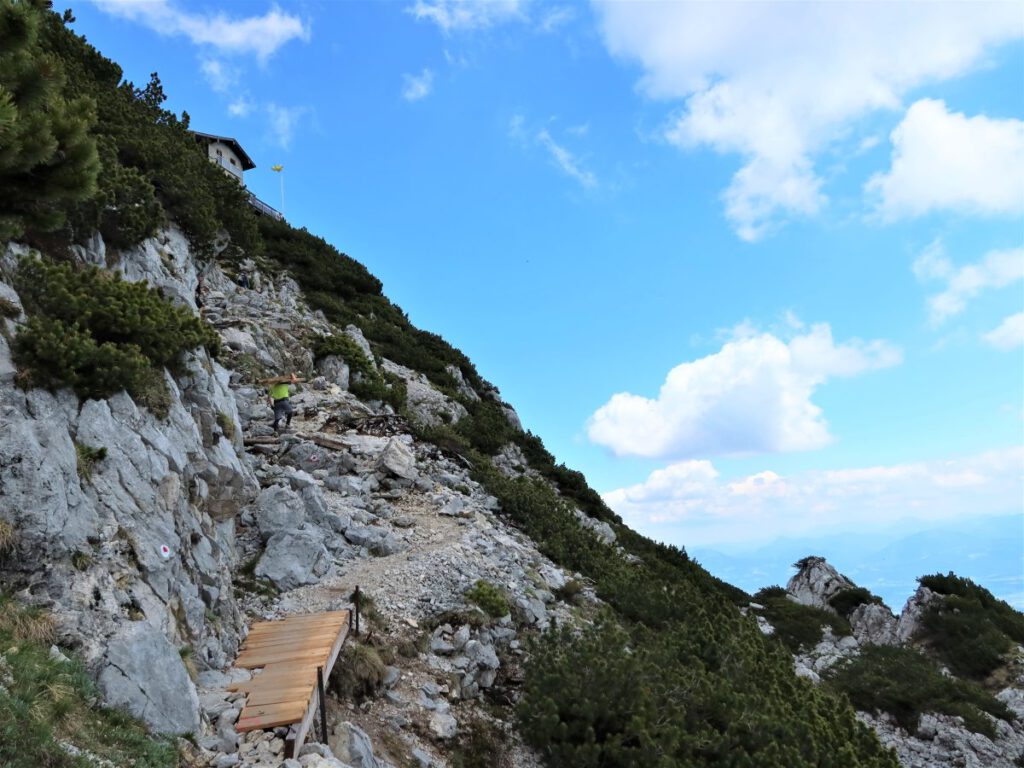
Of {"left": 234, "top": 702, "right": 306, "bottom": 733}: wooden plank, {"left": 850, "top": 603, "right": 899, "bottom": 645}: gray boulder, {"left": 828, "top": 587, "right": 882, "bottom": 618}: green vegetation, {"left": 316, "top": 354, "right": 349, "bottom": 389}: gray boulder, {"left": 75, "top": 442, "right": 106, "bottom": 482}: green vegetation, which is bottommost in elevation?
{"left": 234, "top": 702, "right": 306, "bottom": 733}: wooden plank

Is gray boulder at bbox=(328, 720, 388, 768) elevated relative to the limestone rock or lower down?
lower down

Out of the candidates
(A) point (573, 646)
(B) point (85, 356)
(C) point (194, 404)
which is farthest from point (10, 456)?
(A) point (573, 646)

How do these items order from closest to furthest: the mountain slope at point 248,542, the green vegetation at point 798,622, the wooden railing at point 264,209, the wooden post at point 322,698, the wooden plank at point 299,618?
the wooden post at point 322,698 < the mountain slope at point 248,542 < the wooden plank at point 299,618 < the green vegetation at point 798,622 < the wooden railing at point 264,209

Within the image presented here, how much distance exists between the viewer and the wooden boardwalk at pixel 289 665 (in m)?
6.61

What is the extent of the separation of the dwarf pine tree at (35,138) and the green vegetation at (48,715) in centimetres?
496

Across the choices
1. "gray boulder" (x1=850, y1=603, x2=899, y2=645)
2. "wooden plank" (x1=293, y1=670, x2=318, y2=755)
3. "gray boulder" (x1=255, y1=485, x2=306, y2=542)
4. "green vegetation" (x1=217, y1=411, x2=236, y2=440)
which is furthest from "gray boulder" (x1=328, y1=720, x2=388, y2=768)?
"gray boulder" (x1=850, y1=603, x2=899, y2=645)

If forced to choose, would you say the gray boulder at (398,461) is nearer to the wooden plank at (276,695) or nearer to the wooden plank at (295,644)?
the wooden plank at (295,644)

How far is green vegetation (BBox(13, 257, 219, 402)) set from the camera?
8195mm

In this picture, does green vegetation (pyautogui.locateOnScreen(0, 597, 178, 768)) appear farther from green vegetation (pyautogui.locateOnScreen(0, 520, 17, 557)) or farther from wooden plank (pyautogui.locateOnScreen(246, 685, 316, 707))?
wooden plank (pyautogui.locateOnScreen(246, 685, 316, 707))

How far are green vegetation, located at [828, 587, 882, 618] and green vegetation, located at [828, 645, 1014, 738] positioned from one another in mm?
5918

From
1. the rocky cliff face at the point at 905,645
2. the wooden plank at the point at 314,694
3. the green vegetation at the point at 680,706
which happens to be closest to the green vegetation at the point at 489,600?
the green vegetation at the point at 680,706

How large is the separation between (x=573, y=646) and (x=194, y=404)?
25.1 feet

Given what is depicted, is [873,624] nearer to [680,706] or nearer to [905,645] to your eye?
[905,645]

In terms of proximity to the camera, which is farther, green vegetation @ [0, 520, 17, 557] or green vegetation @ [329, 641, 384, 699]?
green vegetation @ [329, 641, 384, 699]
